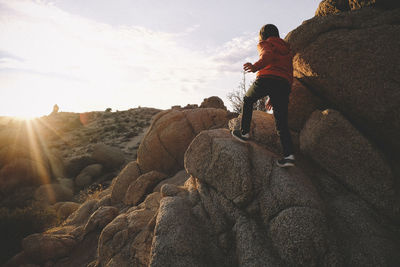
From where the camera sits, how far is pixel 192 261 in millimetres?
3676

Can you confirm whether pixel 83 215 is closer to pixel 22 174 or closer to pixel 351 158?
pixel 351 158

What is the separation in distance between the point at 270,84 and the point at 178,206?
3.63 m

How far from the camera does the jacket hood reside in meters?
4.36

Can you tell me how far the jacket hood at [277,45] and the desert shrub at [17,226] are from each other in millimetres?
11016

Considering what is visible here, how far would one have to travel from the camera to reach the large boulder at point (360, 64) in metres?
3.84

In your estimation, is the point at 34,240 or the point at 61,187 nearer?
the point at 34,240

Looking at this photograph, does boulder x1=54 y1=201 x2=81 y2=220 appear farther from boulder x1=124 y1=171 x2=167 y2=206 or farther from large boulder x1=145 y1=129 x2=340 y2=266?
large boulder x1=145 y1=129 x2=340 y2=266

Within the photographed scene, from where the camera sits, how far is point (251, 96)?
466 centimetres

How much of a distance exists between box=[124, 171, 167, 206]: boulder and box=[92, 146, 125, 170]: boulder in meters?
11.9

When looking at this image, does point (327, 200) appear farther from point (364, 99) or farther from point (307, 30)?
point (307, 30)

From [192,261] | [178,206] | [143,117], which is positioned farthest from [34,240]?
[143,117]

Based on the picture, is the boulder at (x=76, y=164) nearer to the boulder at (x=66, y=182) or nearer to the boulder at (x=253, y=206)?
the boulder at (x=66, y=182)

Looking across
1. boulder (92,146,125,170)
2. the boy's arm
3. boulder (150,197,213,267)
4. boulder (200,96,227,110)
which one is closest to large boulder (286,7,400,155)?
the boy's arm

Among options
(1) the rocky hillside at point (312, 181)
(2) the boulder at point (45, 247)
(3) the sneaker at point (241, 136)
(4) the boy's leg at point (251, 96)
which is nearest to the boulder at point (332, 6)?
(1) the rocky hillside at point (312, 181)
